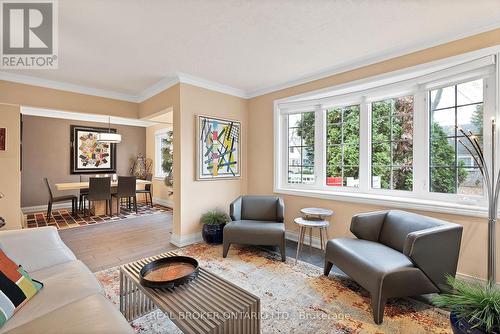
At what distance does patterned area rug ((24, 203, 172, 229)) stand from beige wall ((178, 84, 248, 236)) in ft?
8.17

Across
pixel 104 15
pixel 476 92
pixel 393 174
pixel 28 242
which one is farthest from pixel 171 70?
pixel 476 92

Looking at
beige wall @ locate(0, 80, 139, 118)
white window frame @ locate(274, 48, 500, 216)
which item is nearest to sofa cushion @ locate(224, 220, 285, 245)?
white window frame @ locate(274, 48, 500, 216)

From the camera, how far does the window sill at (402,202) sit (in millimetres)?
2248

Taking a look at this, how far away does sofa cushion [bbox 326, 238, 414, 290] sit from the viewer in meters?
1.85

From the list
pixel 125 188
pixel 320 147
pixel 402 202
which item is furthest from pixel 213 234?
pixel 125 188

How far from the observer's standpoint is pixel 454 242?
1958mm

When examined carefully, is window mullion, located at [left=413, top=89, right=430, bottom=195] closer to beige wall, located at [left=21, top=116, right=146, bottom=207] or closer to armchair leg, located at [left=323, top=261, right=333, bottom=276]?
armchair leg, located at [left=323, top=261, right=333, bottom=276]

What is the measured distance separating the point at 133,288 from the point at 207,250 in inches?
57.7

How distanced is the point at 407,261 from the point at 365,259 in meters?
0.32

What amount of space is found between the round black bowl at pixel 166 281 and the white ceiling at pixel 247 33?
6.68 feet

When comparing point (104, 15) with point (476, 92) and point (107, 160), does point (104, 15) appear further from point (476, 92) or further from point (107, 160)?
point (107, 160)

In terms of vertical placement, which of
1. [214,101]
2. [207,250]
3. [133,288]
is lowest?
[207,250]

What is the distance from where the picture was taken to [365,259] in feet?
6.55

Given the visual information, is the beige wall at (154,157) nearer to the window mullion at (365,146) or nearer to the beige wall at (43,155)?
the beige wall at (43,155)
